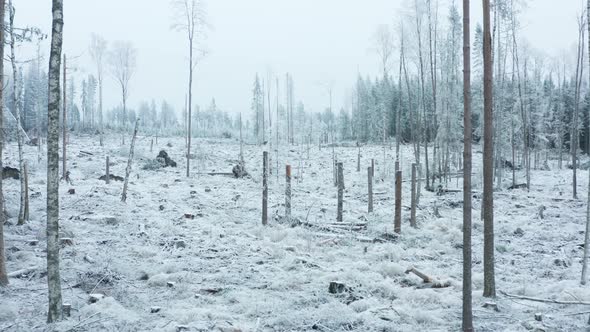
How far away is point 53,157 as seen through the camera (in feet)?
20.0

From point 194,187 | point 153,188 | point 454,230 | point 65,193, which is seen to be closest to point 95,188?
point 65,193

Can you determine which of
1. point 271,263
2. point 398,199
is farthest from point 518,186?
point 271,263

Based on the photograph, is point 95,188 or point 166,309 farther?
point 95,188

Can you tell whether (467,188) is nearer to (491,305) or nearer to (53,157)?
(491,305)

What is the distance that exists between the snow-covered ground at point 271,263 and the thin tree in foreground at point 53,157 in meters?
0.56

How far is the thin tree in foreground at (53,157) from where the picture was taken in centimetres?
598

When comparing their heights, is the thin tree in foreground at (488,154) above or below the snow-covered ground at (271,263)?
above

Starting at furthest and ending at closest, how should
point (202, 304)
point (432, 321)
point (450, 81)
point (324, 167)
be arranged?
point (324, 167) → point (450, 81) → point (202, 304) → point (432, 321)

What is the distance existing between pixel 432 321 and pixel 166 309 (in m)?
4.71

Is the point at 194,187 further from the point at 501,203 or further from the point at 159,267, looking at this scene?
the point at 501,203

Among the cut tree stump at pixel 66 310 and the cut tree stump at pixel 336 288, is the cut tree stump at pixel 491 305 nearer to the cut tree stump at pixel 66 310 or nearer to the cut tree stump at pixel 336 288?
the cut tree stump at pixel 336 288

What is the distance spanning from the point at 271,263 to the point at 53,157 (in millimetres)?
5991

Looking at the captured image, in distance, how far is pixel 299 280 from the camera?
29.3 feet

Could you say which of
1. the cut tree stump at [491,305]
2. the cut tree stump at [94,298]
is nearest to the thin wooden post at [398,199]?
the cut tree stump at [491,305]
